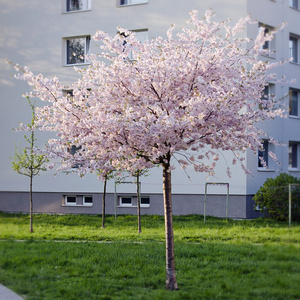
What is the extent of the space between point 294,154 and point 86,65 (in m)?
10.9

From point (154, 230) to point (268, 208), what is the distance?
5179 mm

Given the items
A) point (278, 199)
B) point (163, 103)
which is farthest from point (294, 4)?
point (163, 103)

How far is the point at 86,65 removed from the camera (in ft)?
83.6

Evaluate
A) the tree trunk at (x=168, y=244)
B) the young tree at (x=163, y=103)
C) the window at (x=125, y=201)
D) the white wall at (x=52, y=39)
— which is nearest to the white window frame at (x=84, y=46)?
the white wall at (x=52, y=39)

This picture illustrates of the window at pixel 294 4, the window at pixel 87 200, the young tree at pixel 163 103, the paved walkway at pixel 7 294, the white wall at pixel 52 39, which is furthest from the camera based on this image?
the window at pixel 294 4

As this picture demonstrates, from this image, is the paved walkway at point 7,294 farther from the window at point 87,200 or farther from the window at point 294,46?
the window at point 294,46

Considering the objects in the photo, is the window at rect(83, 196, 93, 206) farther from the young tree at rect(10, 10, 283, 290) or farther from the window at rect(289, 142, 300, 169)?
the young tree at rect(10, 10, 283, 290)

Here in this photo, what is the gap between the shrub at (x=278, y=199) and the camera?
19455 millimetres

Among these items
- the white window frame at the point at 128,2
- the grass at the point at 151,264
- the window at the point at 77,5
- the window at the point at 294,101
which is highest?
the window at the point at 77,5

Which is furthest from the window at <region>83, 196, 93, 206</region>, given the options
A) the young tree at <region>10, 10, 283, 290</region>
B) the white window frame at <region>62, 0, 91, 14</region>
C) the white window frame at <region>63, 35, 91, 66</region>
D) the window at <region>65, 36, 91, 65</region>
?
the young tree at <region>10, 10, 283, 290</region>

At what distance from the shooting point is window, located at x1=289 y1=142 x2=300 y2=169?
25875 mm

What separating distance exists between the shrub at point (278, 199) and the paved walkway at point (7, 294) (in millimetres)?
12667

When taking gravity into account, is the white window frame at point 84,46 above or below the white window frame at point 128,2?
below

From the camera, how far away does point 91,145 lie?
826cm
